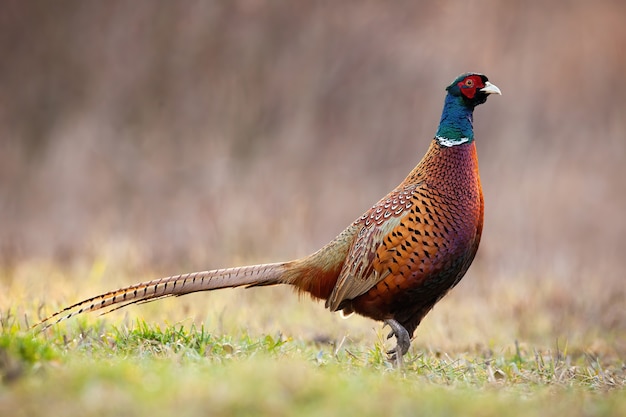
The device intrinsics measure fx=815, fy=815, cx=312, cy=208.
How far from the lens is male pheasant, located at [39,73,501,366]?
15.9ft

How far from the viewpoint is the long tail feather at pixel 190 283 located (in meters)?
4.78

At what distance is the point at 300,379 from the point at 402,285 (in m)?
1.80

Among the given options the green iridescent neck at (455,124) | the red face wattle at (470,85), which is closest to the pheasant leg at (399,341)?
the green iridescent neck at (455,124)

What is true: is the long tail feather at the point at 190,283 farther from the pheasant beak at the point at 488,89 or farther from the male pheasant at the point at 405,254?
the pheasant beak at the point at 488,89

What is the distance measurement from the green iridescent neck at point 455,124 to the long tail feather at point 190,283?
133 cm

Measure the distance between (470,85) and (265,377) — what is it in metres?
2.81

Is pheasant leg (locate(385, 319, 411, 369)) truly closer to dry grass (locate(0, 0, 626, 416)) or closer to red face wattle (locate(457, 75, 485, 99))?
red face wattle (locate(457, 75, 485, 99))

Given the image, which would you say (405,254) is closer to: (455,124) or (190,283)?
(455,124)

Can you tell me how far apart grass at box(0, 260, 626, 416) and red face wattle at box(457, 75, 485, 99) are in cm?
171

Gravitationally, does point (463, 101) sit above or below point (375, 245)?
above

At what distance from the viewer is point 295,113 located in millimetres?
12586

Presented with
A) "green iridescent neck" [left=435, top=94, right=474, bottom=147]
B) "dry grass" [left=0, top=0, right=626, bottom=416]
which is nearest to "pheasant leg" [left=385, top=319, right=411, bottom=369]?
"green iridescent neck" [left=435, top=94, right=474, bottom=147]

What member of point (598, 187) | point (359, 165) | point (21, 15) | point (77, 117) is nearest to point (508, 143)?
point (598, 187)

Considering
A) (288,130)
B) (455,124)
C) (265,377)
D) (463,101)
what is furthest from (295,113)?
(265,377)
